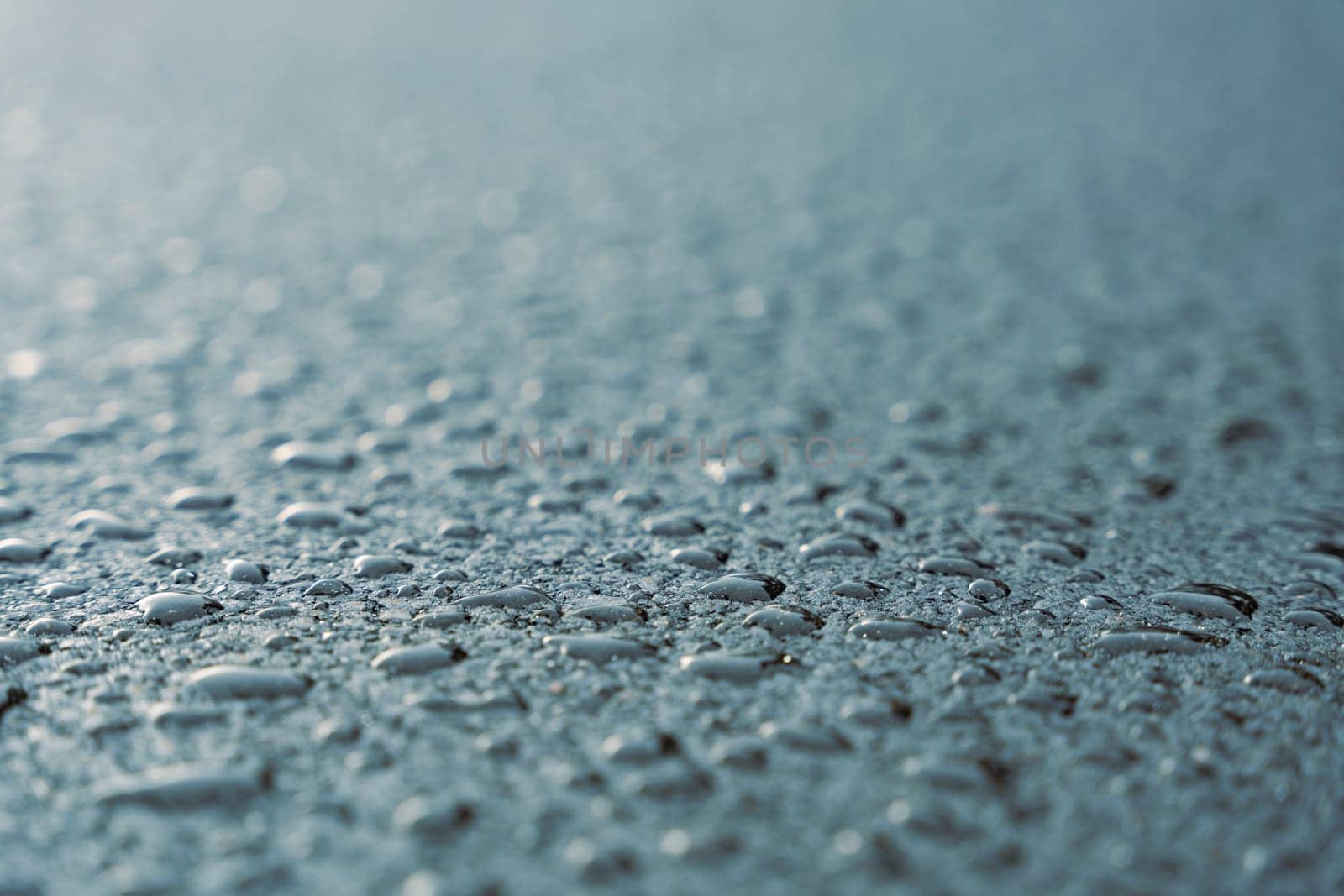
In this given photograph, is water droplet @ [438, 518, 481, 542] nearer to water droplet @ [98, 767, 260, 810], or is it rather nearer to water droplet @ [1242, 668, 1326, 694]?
water droplet @ [98, 767, 260, 810]

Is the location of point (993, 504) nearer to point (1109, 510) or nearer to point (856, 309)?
point (1109, 510)

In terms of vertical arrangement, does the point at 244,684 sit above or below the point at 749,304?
below

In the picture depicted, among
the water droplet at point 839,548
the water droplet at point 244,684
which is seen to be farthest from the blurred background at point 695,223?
the water droplet at point 244,684

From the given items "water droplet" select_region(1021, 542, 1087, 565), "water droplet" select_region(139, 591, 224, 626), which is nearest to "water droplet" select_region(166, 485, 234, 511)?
"water droplet" select_region(139, 591, 224, 626)

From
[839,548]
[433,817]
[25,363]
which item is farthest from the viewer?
[25,363]

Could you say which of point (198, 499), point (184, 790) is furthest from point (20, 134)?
point (184, 790)

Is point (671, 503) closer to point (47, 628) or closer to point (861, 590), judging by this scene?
point (861, 590)

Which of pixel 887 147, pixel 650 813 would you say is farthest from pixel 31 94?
pixel 650 813

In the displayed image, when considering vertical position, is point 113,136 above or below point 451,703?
above

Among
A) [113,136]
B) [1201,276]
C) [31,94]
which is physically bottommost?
[1201,276]
